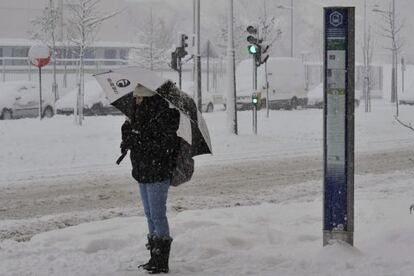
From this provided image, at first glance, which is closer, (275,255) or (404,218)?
(275,255)

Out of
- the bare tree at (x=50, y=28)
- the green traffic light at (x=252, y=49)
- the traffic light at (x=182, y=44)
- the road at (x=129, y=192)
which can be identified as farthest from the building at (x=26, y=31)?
the road at (x=129, y=192)

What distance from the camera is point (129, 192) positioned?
→ 12.3 metres

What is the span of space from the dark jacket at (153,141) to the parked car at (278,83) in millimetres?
31412

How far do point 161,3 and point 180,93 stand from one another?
85.9m

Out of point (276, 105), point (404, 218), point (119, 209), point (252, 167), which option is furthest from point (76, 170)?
point (276, 105)

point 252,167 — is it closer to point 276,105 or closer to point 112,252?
point 112,252

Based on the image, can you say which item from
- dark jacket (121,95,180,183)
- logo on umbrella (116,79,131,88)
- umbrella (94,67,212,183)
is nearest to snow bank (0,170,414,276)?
dark jacket (121,95,180,183)

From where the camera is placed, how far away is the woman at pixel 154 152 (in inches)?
246

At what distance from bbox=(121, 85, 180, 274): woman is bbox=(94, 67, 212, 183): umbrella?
8 cm

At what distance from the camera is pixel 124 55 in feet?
227

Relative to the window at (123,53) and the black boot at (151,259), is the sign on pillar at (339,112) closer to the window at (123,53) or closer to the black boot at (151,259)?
the black boot at (151,259)

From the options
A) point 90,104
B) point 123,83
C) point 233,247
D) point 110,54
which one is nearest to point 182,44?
point 90,104

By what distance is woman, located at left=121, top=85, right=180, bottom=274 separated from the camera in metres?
6.25

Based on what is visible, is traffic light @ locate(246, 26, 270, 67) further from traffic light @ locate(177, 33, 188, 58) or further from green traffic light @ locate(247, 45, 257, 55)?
traffic light @ locate(177, 33, 188, 58)
